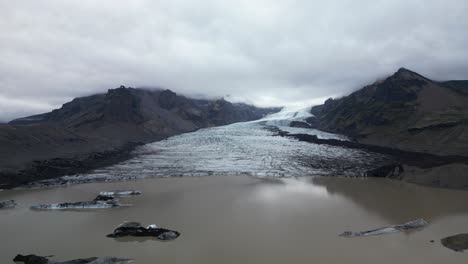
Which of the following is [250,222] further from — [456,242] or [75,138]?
[75,138]

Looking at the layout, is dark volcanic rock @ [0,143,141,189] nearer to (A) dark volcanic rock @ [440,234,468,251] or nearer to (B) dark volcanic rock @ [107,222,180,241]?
(B) dark volcanic rock @ [107,222,180,241]

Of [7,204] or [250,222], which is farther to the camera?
[7,204]

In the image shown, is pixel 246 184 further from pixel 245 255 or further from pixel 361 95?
pixel 361 95

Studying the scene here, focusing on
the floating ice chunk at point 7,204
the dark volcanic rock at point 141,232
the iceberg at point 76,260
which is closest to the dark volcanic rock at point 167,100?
the floating ice chunk at point 7,204

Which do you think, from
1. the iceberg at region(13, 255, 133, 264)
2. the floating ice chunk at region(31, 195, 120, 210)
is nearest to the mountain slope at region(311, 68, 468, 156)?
the floating ice chunk at region(31, 195, 120, 210)

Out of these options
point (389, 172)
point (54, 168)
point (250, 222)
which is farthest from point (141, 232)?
point (54, 168)
